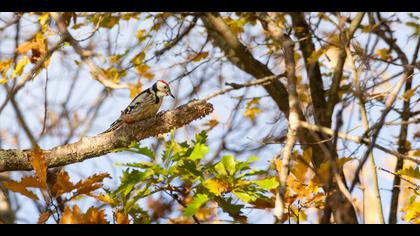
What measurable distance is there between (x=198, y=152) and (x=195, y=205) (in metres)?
0.22

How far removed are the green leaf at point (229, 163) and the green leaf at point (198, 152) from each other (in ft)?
0.45

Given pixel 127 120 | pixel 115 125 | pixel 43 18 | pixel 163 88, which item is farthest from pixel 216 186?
pixel 163 88

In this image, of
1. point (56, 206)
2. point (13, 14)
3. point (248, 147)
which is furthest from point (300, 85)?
point (56, 206)

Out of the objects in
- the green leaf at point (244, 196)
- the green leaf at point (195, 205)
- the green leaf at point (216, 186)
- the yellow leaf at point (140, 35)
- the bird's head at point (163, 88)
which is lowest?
the green leaf at point (195, 205)

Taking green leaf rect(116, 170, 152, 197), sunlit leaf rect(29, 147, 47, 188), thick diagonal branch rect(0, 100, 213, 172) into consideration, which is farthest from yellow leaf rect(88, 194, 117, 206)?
thick diagonal branch rect(0, 100, 213, 172)

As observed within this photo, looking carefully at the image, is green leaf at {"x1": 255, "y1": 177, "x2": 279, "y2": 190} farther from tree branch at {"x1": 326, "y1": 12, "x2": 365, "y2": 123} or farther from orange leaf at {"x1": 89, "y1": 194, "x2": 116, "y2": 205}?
tree branch at {"x1": 326, "y1": 12, "x2": 365, "y2": 123}

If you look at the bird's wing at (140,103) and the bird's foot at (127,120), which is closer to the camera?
the bird's foot at (127,120)

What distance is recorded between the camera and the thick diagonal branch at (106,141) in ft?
12.5

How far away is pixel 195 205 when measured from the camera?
2.30 meters

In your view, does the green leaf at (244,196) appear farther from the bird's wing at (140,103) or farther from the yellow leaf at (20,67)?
the yellow leaf at (20,67)

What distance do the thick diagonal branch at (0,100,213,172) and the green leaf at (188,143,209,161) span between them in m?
1.44

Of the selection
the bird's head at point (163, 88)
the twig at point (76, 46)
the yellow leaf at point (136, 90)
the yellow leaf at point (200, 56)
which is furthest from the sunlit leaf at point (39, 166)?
the yellow leaf at point (136, 90)
